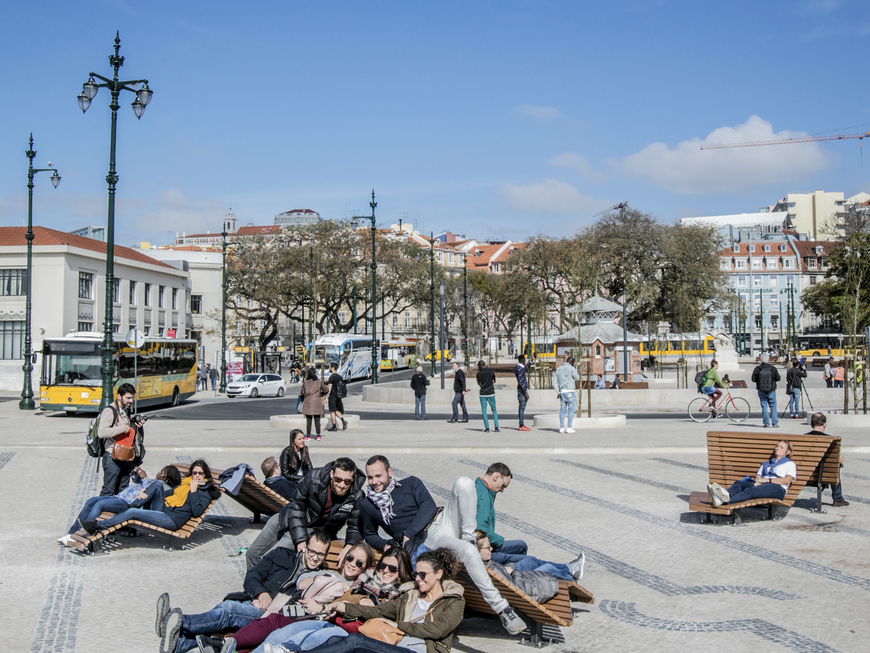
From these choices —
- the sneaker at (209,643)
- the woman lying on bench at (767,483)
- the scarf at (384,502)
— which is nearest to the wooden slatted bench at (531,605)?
the scarf at (384,502)

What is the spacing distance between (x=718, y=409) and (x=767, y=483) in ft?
46.8

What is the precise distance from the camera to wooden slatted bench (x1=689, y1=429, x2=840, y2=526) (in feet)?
31.0

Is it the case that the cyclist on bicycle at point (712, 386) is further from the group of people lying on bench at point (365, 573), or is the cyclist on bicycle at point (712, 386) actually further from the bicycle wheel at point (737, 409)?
the group of people lying on bench at point (365, 573)

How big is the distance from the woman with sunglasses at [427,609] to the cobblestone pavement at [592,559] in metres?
0.55

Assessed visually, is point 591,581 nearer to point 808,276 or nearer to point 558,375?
point 558,375

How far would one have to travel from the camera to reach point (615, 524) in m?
9.56

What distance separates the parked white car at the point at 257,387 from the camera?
43.7 meters

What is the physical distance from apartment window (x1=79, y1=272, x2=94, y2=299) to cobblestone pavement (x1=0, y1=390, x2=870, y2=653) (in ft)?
127

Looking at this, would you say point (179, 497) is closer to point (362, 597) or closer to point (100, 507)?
point (100, 507)

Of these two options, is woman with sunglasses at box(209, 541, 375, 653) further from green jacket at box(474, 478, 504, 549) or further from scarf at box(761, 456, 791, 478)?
scarf at box(761, 456, 791, 478)

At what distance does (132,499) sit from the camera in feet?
28.1

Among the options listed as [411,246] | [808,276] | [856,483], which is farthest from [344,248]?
[808,276]

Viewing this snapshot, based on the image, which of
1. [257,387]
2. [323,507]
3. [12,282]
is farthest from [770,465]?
[12,282]

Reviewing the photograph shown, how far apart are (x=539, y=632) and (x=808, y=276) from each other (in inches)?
5056
